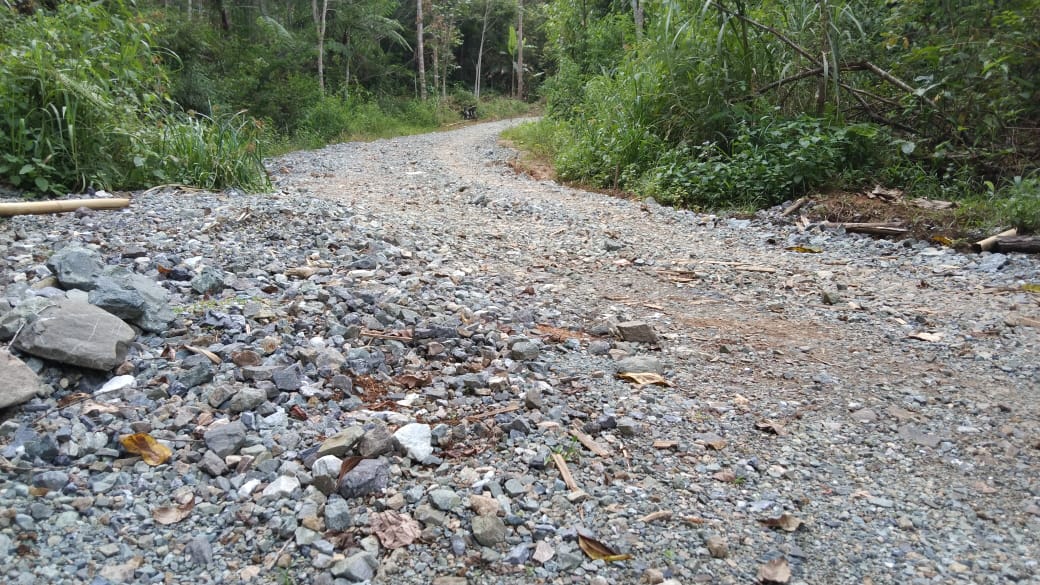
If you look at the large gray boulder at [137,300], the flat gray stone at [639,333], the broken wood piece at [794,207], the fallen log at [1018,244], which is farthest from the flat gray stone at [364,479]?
the broken wood piece at [794,207]

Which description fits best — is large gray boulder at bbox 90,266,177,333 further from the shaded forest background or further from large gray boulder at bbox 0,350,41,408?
the shaded forest background

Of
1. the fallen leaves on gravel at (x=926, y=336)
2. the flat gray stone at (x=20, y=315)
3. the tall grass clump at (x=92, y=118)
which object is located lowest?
the fallen leaves on gravel at (x=926, y=336)

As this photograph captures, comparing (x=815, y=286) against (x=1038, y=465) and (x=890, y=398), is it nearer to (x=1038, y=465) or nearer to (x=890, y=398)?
(x=890, y=398)

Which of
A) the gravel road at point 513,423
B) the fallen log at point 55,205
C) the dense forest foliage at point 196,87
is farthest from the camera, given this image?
the dense forest foliage at point 196,87

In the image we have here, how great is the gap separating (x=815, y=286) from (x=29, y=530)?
3.75 m

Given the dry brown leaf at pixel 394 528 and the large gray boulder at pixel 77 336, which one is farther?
the large gray boulder at pixel 77 336

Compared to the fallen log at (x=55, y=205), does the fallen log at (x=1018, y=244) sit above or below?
below

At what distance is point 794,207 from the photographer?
5.66m

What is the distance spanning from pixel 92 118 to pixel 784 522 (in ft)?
17.5

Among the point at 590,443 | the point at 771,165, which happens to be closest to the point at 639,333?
the point at 590,443

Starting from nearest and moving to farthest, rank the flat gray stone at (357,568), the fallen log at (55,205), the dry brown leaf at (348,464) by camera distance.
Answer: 1. the flat gray stone at (357,568)
2. the dry brown leaf at (348,464)
3. the fallen log at (55,205)

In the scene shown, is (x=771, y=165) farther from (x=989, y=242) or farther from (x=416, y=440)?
(x=416, y=440)

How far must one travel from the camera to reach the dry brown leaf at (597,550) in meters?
1.58

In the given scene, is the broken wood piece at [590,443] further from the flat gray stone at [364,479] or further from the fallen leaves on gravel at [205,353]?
the fallen leaves on gravel at [205,353]
